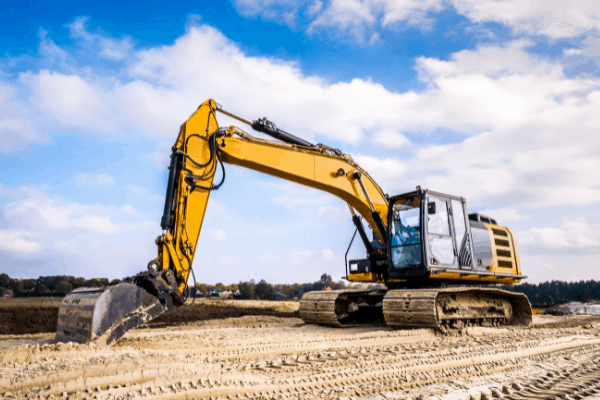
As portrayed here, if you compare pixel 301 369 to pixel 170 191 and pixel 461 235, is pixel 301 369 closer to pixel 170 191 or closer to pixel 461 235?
pixel 170 191

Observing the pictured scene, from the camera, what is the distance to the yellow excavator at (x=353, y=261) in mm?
5066

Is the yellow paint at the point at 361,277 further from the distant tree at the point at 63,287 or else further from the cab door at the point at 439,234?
the distant tree at the point at 63,287

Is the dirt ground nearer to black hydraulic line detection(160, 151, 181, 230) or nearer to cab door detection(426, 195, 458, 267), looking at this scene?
black hydraulic line detection(160, 151, 181, 230)

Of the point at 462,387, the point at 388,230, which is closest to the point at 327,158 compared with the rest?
the point at 388,230

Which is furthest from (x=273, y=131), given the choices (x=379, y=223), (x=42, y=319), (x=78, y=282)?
(x=78, y=282)

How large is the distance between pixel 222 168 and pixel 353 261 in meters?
3.50

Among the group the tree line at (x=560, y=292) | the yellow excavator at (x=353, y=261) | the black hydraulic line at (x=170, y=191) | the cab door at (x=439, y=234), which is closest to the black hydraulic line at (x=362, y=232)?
the yellow excavator at (x=353, y=261)

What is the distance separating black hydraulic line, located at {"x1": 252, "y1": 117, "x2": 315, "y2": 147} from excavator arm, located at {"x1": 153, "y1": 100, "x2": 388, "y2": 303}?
16mm

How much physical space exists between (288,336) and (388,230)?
2643mm

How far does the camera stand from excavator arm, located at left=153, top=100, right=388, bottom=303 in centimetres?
573

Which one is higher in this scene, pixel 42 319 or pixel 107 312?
pixel 107 312

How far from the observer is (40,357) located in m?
4.03

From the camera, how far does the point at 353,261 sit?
851cm

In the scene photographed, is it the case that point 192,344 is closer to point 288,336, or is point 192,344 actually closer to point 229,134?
point 288,336
